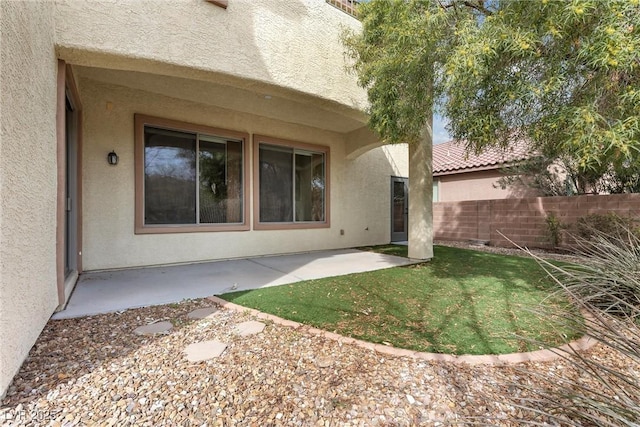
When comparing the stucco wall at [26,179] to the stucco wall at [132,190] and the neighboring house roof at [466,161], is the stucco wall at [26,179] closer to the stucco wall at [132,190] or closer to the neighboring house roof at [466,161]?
the stucco wall at [132,190]

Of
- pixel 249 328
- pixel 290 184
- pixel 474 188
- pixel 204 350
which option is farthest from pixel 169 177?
pixel 474 188

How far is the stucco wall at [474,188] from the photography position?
1169 centimetres

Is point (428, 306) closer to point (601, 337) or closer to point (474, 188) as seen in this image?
point (601, 337)

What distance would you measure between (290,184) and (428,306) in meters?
5.32

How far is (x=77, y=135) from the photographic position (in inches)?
206

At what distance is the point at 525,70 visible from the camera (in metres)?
3.16

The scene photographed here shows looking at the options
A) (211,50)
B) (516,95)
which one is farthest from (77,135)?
(516,95)

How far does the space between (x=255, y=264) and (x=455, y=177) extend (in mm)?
10814

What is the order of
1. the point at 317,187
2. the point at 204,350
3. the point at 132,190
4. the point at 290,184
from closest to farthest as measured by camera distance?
1. the point at 204,350
2. the point at 132,190
3. the point at 290,184
4. the point at 317,187

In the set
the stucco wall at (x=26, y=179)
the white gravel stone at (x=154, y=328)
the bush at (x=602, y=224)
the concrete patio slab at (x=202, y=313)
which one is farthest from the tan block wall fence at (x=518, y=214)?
the stucco wall at (x=26, y=179)

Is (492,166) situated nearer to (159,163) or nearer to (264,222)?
(264,222)

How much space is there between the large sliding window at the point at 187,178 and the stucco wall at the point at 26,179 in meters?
2.85

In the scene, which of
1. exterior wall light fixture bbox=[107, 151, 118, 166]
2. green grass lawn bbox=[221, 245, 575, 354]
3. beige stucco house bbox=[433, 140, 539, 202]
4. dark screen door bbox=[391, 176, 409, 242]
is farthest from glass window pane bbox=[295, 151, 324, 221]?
beige stucco house bbox=[433, 140, 539, 202]

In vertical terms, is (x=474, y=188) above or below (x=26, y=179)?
above
